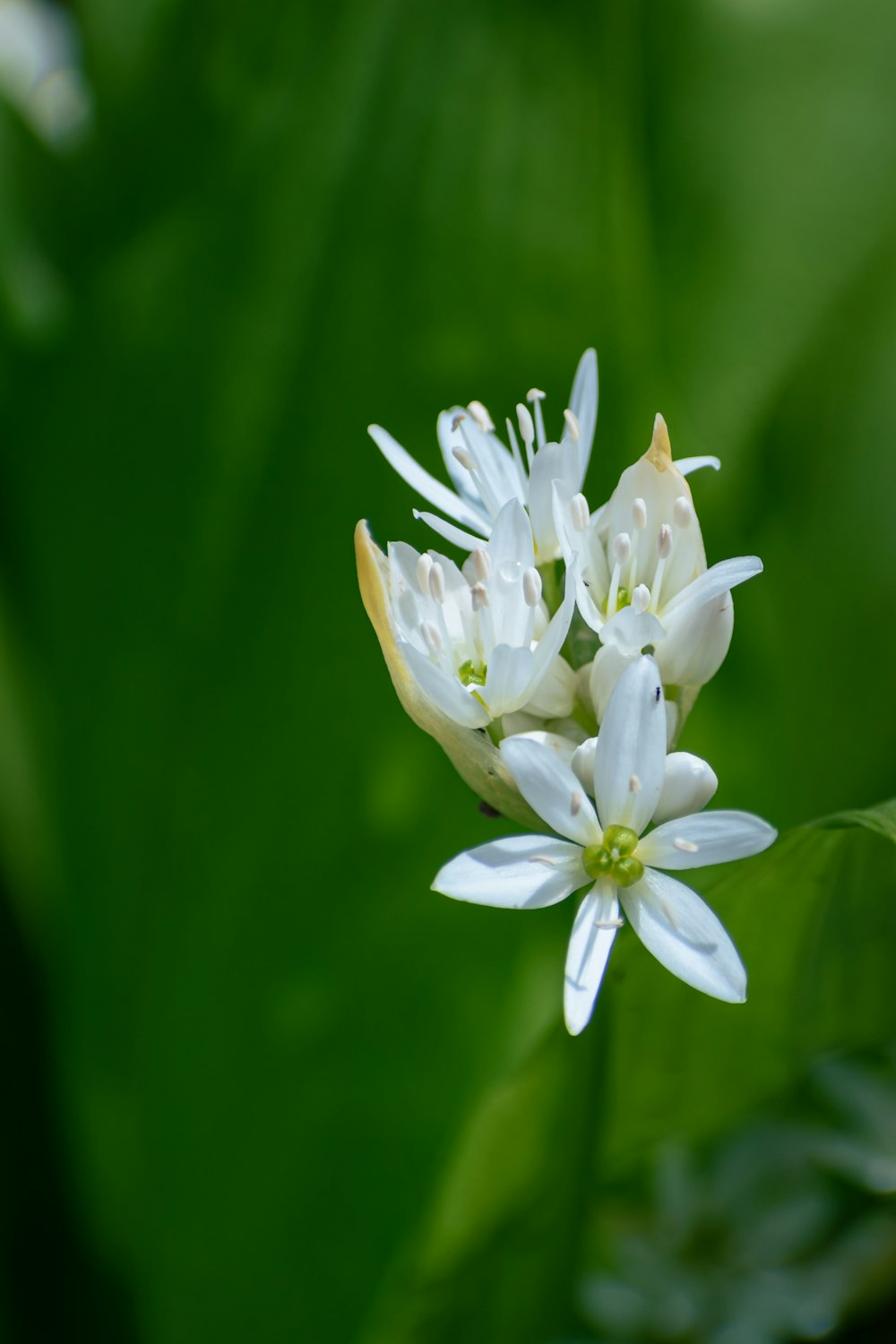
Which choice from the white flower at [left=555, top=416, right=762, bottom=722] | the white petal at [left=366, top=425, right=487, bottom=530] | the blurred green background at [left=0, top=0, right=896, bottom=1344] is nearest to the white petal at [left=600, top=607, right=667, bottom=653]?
the white flower at [left=555, top=416, right=762, bottom=722]

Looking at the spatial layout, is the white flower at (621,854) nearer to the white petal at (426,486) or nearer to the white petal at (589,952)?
the white petal at (589,952)

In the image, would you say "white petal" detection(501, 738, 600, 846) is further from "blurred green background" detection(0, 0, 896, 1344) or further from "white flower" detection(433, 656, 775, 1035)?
"blurred green background" detection(0, 0, 896, 1344)

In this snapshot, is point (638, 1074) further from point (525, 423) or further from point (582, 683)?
point (525, 423)

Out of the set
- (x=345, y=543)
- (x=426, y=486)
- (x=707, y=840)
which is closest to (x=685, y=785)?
(x=707, y=840)

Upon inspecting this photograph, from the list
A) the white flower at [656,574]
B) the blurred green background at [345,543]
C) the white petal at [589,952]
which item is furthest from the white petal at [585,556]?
the blurred green background at [345,543]

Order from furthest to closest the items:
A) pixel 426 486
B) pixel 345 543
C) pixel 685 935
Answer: pixel 345 543
pixel 426 486
pixel 685 935

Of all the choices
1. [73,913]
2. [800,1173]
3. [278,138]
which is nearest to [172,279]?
[278,138]
